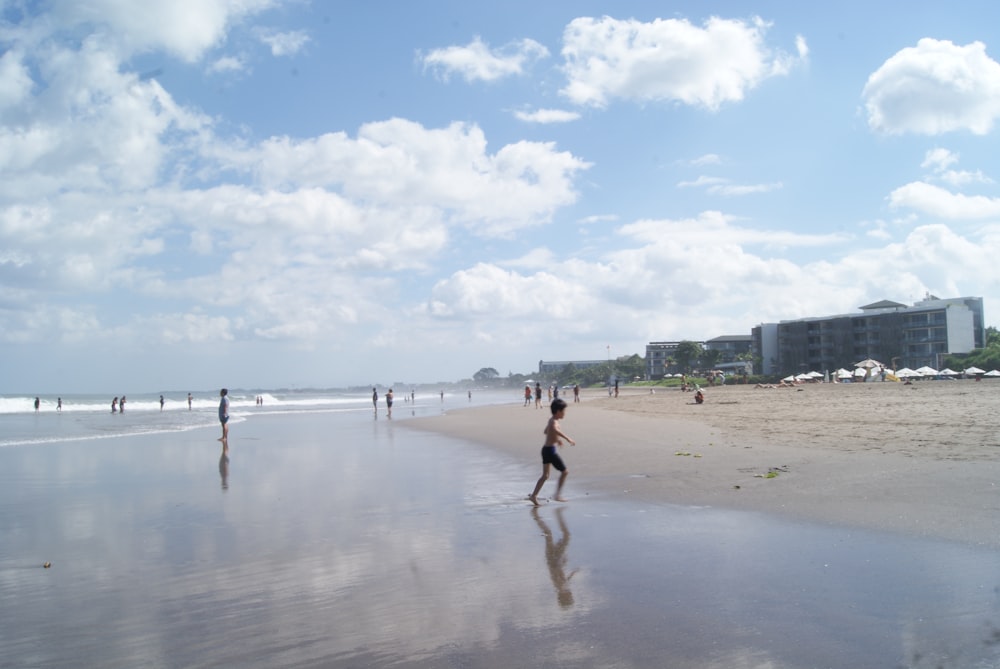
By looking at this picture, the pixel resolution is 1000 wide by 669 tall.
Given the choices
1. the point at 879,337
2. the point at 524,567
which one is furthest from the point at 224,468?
the point at 879,337

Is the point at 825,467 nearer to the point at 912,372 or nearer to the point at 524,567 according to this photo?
the point at 524,567

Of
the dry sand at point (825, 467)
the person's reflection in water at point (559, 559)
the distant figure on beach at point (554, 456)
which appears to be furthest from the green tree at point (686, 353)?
the person's reflection in water at point (559, 559)

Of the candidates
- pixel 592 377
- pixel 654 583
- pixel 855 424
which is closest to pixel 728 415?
pixel 855 424

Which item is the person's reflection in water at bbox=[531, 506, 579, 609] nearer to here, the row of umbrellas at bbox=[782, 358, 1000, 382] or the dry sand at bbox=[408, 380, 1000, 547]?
the dry sand at bbox=[408, 380, 1000, 547]

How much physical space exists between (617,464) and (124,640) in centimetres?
1075

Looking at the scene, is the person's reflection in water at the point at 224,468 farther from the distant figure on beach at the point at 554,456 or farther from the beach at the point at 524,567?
the distant figure on beach at the point at 554,456

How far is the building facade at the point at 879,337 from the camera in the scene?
3238 inches

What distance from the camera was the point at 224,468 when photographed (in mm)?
16312

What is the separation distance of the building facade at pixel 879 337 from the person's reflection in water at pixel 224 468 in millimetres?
78727

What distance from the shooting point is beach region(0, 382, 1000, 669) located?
→ 4770mm

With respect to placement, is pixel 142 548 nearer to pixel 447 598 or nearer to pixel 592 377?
pixel 447 598

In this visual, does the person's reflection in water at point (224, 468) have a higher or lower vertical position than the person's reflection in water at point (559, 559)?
lower

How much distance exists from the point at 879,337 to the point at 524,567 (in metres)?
96.6

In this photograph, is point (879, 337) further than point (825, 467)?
Yes
